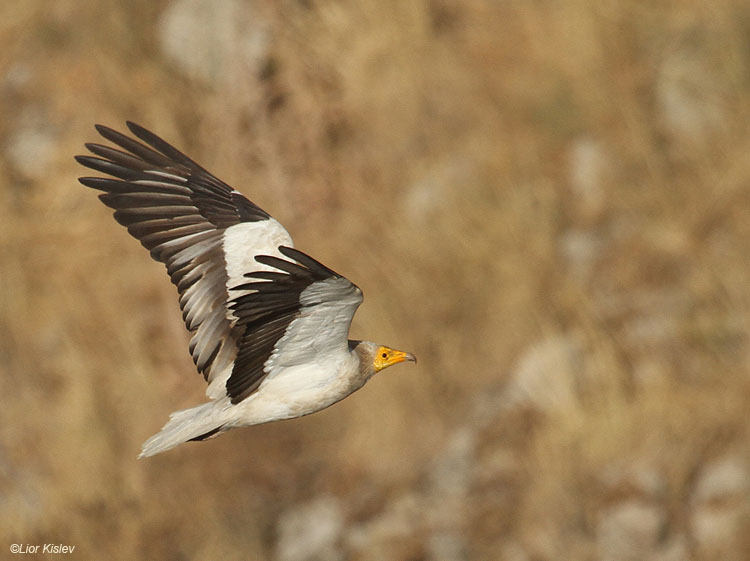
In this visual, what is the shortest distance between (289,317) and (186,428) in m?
0.99

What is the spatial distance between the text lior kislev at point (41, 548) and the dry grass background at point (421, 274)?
2.7 inches

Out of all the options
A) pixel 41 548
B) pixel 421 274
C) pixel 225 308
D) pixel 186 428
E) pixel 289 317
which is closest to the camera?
pixel 289 317

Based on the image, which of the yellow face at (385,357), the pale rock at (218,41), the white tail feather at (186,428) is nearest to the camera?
the white tail feather at (186,428)

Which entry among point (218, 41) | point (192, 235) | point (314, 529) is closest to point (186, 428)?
point (192, 235)

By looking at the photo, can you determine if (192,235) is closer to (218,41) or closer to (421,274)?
(421,274)

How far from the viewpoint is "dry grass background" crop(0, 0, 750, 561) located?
39.7ft

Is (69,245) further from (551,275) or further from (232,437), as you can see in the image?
(551,275)

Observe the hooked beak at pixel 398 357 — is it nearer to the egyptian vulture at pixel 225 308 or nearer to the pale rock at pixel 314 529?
the egyptian vulture at pixel 225 308

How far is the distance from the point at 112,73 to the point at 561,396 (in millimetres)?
6582

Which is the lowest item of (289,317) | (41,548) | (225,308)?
(41,548)

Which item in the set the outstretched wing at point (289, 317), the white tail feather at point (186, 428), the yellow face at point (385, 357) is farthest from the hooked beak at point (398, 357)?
the white tail feather at point (186, 428)

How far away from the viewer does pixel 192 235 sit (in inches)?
261

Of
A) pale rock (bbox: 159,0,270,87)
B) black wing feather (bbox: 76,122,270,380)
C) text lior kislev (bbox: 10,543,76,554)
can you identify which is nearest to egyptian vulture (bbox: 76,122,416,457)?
black wing feather (bbox: 76,122,270,380)

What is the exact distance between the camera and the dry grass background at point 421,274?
12109 millimetres
